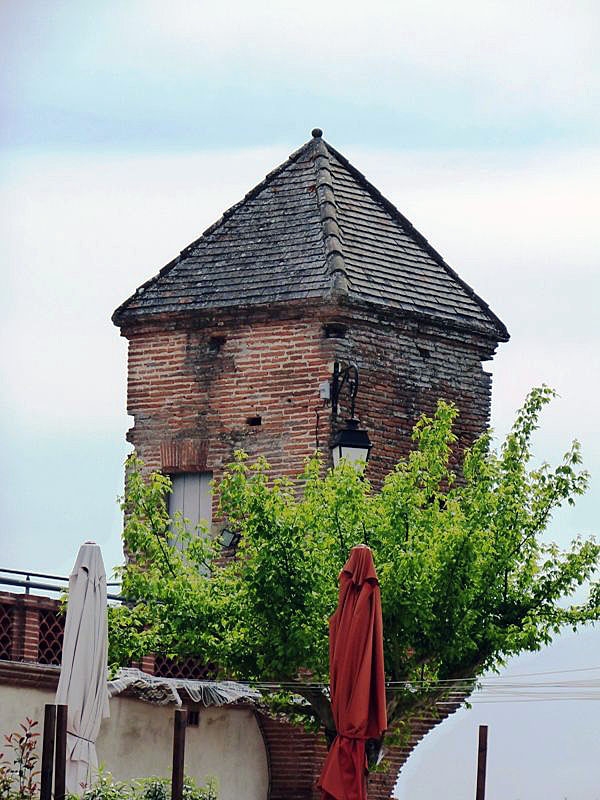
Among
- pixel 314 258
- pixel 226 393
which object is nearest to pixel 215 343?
pixel 226 393

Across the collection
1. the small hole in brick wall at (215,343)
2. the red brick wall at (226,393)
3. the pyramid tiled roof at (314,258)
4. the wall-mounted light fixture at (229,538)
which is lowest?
the wall-mounted light fixture at (229,538)

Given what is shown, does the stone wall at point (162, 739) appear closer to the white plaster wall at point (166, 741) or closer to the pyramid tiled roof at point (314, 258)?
the white plaster wall at point (166, 741)

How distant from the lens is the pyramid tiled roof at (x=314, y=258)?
29.9 metres

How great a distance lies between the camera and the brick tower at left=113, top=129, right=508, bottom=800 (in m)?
29.3

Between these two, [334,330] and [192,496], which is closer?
[334,330]

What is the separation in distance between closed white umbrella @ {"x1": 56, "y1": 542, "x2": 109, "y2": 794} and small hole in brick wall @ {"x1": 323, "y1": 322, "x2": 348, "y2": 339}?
7.42 metres

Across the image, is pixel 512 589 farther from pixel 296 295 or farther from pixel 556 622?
pixel 296 295

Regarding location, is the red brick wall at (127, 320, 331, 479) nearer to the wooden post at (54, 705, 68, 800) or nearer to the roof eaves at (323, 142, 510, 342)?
the roof eaves at (323, 142, 510, 342)

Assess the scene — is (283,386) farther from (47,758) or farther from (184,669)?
(47,758)

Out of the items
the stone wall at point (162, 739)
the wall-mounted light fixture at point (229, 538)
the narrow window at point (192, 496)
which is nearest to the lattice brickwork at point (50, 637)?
the stone wall at point (162, 739)

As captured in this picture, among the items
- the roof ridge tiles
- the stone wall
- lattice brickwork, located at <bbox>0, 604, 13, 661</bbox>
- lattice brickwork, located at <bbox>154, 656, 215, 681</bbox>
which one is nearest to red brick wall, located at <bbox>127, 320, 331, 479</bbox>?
the roof ridge tiles

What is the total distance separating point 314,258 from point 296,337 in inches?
48.5

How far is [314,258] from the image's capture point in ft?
98.6

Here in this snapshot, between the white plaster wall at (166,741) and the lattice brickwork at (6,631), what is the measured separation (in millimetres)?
373
